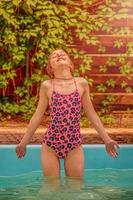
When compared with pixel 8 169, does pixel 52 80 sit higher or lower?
higher

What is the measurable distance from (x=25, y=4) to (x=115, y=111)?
2049 millimetres

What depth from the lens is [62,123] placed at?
4.64 m

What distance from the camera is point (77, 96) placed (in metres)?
4.65

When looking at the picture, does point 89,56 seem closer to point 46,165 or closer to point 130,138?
point 130,138

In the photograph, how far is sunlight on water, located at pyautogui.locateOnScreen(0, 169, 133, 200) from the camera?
4.47 meters

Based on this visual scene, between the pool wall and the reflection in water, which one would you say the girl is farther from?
the pool wall

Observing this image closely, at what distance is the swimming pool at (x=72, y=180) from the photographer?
4562mm

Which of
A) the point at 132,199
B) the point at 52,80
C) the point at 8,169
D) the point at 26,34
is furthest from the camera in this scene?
the point at 26,34

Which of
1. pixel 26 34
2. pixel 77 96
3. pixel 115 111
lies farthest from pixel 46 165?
pixel 115 111

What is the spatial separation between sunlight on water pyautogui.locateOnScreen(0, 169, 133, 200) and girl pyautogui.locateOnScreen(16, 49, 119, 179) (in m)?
0.12

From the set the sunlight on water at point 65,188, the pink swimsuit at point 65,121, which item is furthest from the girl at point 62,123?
the sunlight on water at point 65,188

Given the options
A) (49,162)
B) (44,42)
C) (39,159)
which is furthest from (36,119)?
(44,42)

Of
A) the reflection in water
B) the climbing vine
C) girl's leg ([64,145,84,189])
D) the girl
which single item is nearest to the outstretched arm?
the girl

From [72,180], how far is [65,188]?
0.30 feet
